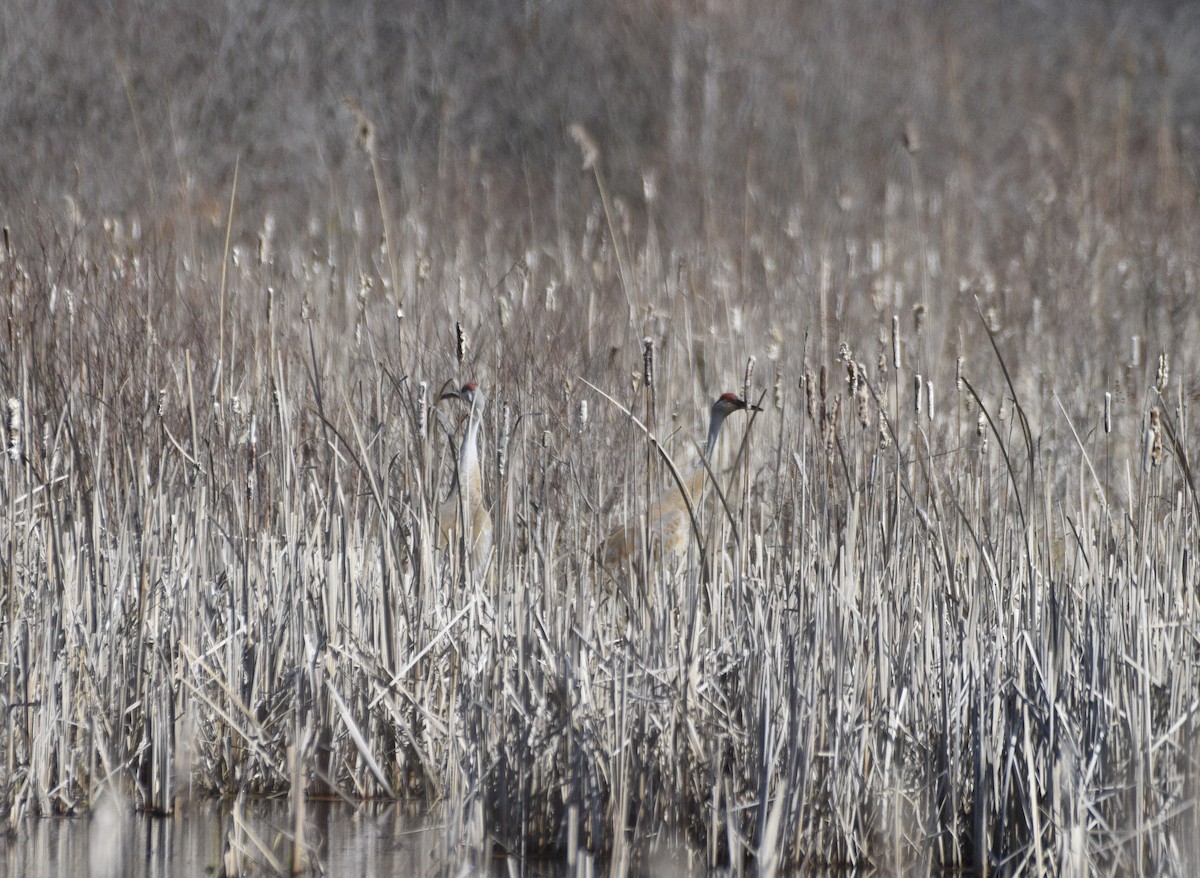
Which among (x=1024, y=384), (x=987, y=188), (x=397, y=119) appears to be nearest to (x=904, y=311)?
(x=1024, y=384)

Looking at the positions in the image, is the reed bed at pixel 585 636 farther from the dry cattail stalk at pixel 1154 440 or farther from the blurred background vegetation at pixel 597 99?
the blurred background vegetation at pixel 597 99

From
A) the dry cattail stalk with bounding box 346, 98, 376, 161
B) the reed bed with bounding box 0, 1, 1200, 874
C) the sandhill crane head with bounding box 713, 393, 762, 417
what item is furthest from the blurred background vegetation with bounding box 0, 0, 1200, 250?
the reed bed with bounding box 0, 1, 1200, 874

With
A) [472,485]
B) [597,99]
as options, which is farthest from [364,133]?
[597,99]

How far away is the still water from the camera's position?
2.66m

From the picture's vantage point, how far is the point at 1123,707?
2645 mm

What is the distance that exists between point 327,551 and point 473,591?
1.65ft

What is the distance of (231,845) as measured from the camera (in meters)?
2.64

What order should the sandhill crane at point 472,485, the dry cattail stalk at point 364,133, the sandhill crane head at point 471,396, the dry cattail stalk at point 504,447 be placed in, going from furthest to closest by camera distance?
the dry cattail stalk at point 364,133, the sandhill crane head at point 471,396, the sandhill crane at point 472,485, the dry cattail stalk at point 504,447

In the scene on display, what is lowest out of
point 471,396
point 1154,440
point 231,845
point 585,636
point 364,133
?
point 231,845

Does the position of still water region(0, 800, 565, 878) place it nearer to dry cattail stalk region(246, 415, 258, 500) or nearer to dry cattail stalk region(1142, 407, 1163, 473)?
dry cattail stalk region(246, 415, 258, 500)

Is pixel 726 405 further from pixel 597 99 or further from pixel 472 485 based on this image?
pixel 597 99

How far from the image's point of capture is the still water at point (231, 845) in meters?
2.66

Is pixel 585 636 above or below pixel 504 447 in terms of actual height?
below

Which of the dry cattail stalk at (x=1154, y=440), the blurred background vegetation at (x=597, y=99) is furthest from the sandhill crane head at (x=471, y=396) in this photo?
the blurred background vegetation at (x=597, y=99)
